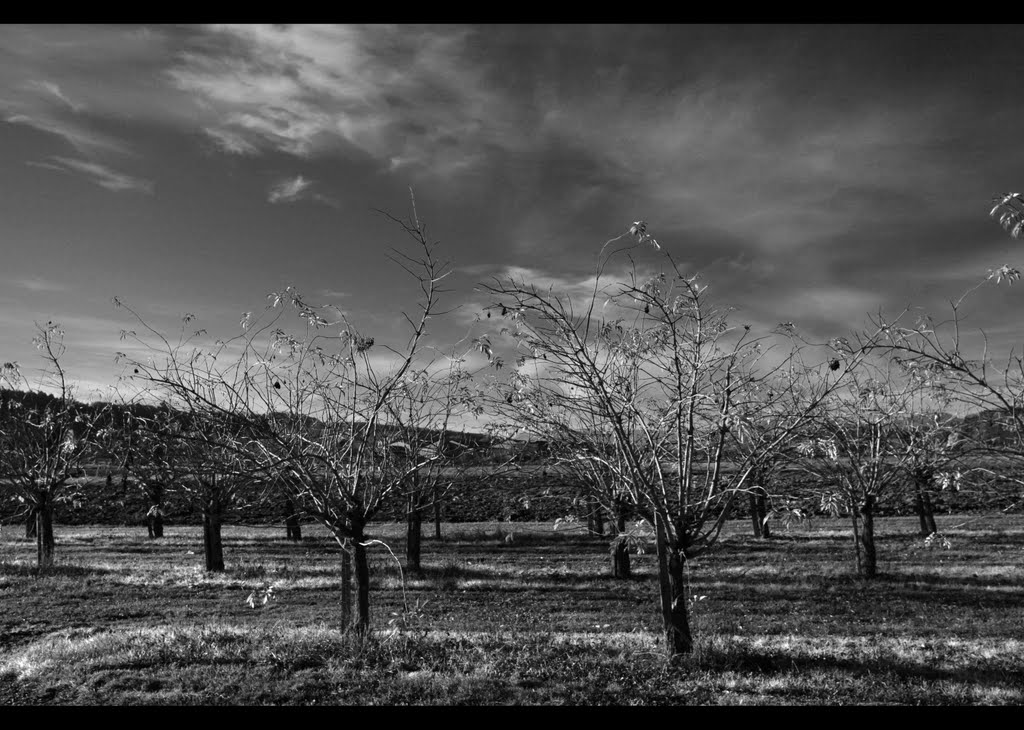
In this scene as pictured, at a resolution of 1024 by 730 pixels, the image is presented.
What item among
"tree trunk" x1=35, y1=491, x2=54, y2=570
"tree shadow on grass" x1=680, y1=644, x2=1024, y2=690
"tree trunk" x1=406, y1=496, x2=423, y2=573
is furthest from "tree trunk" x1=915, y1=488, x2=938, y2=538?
"tree trunk" x1=35, y1=491, x2=54, y2=570

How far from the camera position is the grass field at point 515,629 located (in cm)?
773

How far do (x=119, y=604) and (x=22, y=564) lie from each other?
31.6 feet

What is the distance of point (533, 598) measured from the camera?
1833cm

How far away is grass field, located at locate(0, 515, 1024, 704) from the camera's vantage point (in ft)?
25.3

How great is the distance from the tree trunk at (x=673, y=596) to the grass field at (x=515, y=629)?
23 cm

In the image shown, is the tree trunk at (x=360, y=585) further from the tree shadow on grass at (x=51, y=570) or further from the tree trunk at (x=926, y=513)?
the tree trunk at (x=926, y=513)

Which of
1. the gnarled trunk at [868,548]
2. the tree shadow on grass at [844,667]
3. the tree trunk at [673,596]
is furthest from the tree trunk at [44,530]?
the gnarled trunk at [868,548]

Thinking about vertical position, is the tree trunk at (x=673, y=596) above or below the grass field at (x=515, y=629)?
above

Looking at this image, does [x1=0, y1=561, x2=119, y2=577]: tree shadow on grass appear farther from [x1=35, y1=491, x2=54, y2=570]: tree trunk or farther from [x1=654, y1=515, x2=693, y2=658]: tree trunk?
[x1=654, y1=515, x2=693, y2=658]: tree trunk
